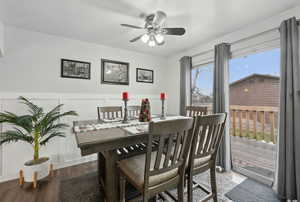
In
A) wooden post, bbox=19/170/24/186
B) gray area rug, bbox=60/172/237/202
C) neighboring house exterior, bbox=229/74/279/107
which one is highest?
neighboring house exterior, bbox=229/74/279/107

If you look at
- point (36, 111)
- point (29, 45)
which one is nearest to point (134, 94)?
point (36, 111)

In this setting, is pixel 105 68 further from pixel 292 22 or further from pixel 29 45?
pixel 292 22

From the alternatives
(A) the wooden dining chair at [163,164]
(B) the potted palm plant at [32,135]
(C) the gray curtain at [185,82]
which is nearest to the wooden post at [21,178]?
(B) the potted palm plant at [32,135]

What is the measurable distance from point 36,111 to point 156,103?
256 cm

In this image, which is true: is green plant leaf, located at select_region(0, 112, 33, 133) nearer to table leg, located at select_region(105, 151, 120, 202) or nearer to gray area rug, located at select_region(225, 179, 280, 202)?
table leg, located at select_region(105, 151, 120, 202)

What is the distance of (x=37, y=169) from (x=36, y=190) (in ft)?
0.87

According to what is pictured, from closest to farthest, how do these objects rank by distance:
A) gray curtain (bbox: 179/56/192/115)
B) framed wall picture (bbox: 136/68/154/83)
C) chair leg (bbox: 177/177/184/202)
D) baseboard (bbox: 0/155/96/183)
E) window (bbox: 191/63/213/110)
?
chair leg (bbox: 177/177/184/202) < baseboard (bbox: 0/155/96/183) < window (bbox: 191/63/213/110) < gray curtain (bbox: 179/56/192/115) < framed wall picture (bbox: 136/68/154/83)

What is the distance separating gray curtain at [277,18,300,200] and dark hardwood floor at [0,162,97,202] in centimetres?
281

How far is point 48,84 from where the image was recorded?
2.35m

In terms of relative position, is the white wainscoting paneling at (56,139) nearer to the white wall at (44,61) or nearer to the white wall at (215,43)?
the white wall at (44,61)

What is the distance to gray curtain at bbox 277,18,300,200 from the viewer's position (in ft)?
5.00

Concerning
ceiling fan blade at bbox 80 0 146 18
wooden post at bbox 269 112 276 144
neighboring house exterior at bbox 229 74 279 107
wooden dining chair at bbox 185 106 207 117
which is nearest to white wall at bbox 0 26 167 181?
ceiling fan blade at bbox 80 0 146 18

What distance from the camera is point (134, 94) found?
328 cm

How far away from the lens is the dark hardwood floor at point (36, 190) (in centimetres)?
163
